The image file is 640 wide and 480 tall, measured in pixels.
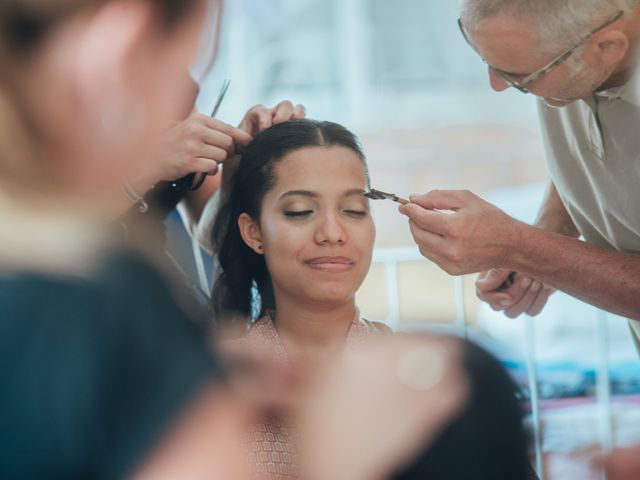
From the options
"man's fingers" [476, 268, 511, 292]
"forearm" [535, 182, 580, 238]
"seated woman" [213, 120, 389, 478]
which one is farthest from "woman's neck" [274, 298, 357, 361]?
"forearm" [535, 182, 580, 238]

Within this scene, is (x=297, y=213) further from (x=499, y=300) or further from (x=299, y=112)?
(x=499, y=300)

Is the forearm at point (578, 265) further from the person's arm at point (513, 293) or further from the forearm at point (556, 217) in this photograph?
the forearm at point (556, 217)

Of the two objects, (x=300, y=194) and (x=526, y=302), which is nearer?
(x=300, y=194)

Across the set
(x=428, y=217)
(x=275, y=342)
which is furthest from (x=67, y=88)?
(x=275, y=342)

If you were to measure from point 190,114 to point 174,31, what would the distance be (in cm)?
105

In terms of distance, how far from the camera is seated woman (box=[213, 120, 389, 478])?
1.59 meters

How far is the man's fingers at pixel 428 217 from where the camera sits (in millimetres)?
1505

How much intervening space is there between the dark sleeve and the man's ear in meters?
1.19

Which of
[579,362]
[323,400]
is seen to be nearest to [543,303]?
[579,362]

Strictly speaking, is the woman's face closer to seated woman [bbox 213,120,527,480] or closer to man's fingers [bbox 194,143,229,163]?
seated woman [bbox 213,120,527,480]

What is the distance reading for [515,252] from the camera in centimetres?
157

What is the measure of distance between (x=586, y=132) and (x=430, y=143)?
2480mm

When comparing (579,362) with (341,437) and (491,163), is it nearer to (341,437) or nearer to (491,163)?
(491,163)

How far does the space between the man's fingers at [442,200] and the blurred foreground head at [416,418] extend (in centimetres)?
90
